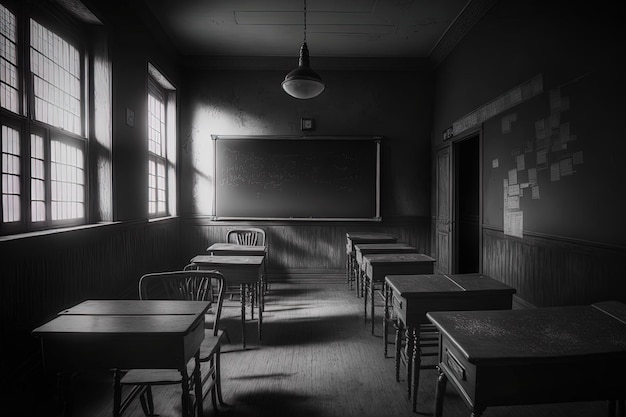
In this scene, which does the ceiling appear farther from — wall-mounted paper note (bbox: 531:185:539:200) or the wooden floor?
the wooden floor

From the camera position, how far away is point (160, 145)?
5.25 metres

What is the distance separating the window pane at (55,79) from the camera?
8.80 ft

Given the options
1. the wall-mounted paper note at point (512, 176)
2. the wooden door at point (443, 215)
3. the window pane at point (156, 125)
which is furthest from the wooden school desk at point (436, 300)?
the window pane at point (156, 125)

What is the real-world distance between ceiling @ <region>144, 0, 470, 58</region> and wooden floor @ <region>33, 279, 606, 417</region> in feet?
11.1

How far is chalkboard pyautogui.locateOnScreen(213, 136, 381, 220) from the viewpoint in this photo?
18.9 ft

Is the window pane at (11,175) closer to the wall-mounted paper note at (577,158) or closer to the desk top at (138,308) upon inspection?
the desk top at (138,308)

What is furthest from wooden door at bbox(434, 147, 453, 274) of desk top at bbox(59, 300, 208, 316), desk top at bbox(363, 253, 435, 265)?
desk top at bbox(59, 300, 208, 316)

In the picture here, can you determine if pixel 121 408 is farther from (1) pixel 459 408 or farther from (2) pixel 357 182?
(2) pixel 357 182

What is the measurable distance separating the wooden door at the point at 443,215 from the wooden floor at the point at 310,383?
1932 mm

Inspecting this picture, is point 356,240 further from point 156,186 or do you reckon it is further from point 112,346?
point 112,346

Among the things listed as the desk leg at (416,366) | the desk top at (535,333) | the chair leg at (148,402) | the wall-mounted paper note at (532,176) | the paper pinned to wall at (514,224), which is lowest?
the chair leg at (148,402)

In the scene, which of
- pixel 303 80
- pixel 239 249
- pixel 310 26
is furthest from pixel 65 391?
pixel 310 26

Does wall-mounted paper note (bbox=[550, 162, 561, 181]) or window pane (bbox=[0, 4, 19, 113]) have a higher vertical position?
window pane (bbox=[0, 4, 19, 113])

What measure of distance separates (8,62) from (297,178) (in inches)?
150
